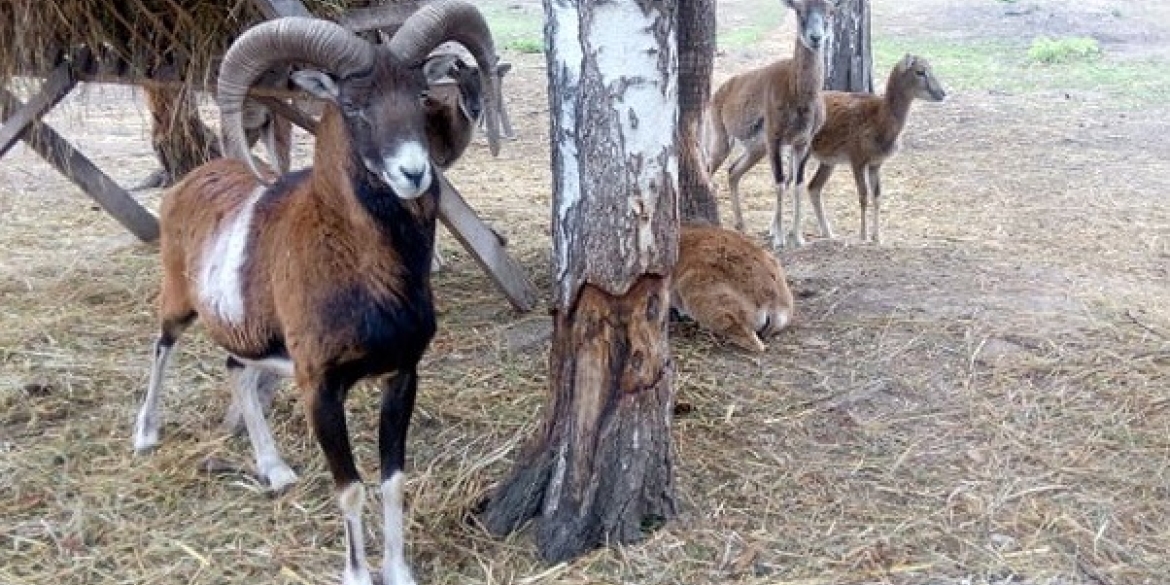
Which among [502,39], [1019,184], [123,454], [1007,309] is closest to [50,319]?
[123,454]

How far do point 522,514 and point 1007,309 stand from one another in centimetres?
340

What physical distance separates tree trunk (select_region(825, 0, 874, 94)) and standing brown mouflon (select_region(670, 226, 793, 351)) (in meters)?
5.89

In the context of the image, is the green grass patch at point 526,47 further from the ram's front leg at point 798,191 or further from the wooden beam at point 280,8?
the wooden beam at point 280,8

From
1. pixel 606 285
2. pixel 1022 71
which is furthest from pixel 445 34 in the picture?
pixel 1022 71

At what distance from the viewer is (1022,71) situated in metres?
18.1

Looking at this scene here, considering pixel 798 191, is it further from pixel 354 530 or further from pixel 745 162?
pixel 354 530

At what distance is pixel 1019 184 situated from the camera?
11.1m

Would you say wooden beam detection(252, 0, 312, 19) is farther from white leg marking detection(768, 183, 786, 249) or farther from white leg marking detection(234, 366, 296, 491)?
white leg marking detection(768, 183, 786, 249)

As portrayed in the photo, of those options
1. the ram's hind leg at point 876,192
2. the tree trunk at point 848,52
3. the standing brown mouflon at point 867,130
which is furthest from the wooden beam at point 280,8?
the tree trunk at point 848,52

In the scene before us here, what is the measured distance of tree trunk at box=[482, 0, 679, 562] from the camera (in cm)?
422

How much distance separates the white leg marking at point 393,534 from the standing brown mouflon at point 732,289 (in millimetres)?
2550

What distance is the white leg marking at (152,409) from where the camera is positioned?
17.8ft

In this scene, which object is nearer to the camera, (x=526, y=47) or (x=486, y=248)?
(x=486, y=248)

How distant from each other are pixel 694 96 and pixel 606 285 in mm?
3286
